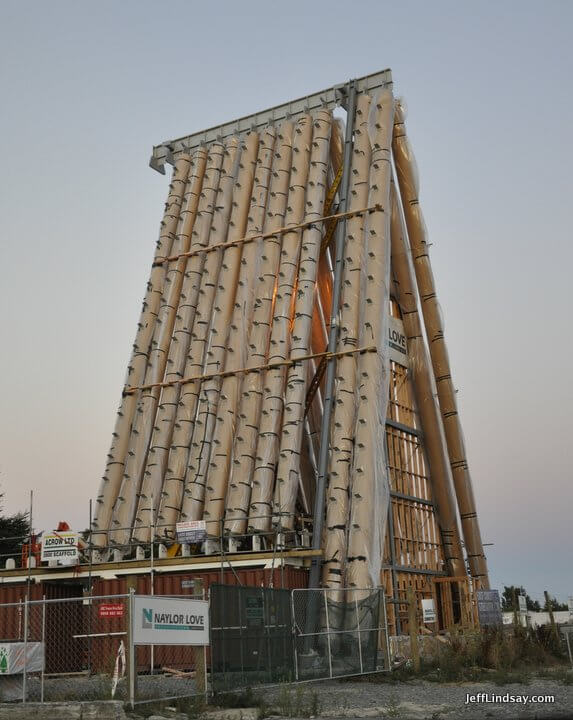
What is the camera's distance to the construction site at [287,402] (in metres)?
26.7

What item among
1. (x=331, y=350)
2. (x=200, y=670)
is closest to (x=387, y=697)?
(x=200, y=670)

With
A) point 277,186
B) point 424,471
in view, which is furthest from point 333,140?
point 424,471

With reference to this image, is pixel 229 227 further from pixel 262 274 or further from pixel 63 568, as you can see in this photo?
pixel 63 568

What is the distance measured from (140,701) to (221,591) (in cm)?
269

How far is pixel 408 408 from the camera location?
1305 inches

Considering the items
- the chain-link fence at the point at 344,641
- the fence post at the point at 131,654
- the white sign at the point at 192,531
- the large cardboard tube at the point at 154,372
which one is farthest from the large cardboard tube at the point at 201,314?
the fence post at the point at 131,654

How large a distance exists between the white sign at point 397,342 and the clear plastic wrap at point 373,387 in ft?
10.5

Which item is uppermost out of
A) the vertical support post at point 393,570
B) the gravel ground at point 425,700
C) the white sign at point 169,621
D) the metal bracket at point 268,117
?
the metal bracket at point 268,117

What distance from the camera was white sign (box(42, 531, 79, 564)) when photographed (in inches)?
1084

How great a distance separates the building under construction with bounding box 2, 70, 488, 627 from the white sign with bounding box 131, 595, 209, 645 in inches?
397

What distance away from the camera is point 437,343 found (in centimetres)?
3359

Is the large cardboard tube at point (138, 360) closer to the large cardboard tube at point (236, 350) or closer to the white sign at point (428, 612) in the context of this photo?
the large cardboard tube at point (236, 350)

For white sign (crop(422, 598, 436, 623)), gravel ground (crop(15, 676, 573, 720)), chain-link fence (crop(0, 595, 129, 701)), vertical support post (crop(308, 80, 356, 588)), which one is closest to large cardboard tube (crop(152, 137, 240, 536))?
chain-link fence (crop(0, 595, 129, 701))

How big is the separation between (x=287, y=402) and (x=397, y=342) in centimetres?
623
